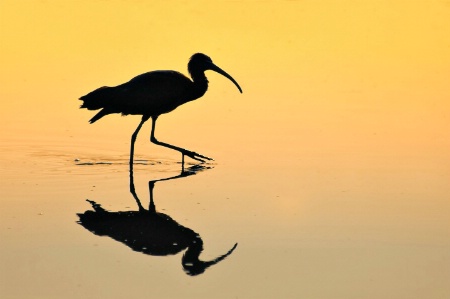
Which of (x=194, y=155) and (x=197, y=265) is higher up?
(x=194, y=155)

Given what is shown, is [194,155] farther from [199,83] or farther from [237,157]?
[199,83]

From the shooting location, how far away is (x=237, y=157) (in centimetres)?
1385

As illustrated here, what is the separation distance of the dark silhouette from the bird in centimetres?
270

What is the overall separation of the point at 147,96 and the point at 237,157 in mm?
1369

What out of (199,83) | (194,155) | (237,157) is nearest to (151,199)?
(194,155)

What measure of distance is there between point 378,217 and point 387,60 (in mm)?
10232

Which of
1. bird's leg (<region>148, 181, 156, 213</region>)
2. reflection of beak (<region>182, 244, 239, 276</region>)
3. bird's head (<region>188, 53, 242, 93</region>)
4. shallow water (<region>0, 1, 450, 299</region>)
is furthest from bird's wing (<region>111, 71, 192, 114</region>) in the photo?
reflection of beak (<region>182, 244, 239, 276</region>)

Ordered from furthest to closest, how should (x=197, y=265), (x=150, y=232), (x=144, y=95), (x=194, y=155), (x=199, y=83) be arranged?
(x=199, y=83) < (x=144, y=95) < (x=194, y=155) < (x=150, y=232) < (x=197, y=265)

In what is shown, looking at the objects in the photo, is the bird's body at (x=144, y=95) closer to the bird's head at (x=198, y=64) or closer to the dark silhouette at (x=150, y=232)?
the bird's head at (x=198, y=64)

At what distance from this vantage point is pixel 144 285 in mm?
8570

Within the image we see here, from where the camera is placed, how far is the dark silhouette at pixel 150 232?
9.44 m

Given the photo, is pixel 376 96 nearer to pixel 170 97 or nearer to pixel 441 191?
pixel 170 97

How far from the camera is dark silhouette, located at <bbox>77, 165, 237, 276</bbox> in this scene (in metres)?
9.44

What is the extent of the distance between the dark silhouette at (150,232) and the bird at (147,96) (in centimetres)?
270
